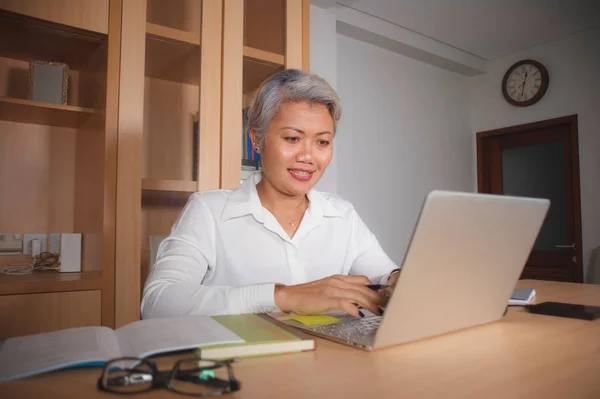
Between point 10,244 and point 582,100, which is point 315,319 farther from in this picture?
point 582,100

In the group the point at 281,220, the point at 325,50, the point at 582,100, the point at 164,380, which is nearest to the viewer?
the point at 164,380

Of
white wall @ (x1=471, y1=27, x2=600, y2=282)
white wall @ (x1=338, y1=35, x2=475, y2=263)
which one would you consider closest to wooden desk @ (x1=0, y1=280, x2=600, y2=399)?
white wall @ (x1=338, y1=35, x2=475, y2=263)

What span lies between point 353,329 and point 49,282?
1255mm

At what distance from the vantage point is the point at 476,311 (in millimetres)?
877

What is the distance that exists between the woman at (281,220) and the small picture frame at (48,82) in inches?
33.8

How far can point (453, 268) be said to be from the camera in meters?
0.75

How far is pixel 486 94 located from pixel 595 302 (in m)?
3.60

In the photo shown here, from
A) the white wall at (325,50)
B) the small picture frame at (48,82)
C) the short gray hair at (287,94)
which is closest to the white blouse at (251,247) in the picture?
the short gray hair at (287,94)

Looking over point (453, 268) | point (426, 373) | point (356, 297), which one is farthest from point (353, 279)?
point (426, 373)

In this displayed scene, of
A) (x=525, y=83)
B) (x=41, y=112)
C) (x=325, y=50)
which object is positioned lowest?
(x=41, y=112)

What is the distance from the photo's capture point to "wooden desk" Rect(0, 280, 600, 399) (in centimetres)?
54

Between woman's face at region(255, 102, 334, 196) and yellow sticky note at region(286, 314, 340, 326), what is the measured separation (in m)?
0.58

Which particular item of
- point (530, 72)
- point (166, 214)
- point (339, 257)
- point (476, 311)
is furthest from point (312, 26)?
point (476, 311)

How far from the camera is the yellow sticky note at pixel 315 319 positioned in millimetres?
869
